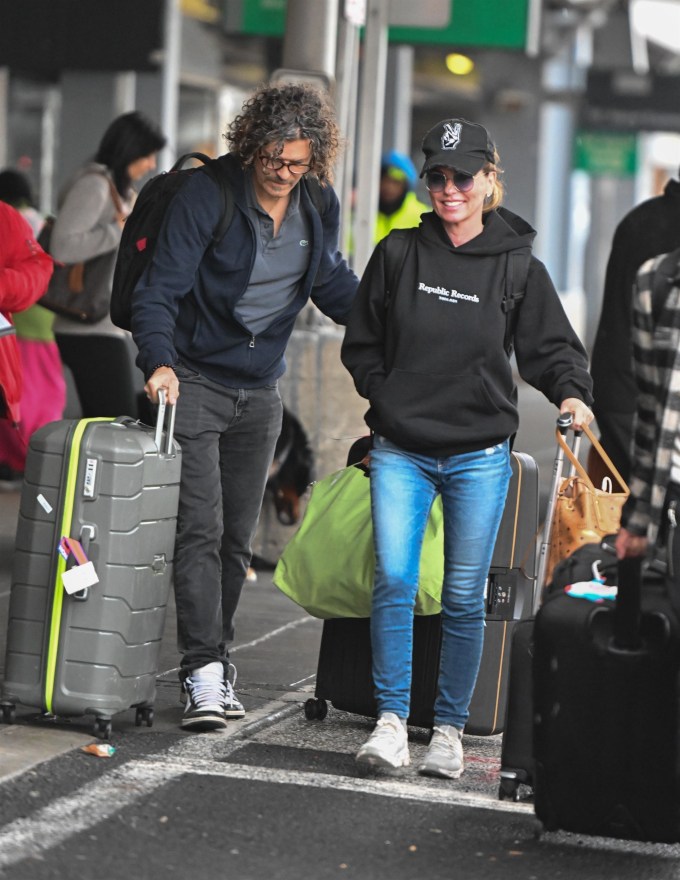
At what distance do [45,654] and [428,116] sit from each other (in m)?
21.4

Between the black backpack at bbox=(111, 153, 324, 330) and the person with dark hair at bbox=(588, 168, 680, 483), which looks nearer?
the black backpack at bbox=(111, 153, 324, 330)

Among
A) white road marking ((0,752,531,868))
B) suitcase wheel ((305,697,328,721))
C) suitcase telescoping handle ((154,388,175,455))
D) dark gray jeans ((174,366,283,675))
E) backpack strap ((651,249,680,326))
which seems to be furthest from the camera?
suitcase wheel ((305,697,328,721))

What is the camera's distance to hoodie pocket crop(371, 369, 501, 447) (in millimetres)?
5125

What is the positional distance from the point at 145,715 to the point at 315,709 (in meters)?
0.61

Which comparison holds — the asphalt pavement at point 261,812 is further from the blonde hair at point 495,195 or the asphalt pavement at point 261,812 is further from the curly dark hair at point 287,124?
the curly dark hair at point 287,124

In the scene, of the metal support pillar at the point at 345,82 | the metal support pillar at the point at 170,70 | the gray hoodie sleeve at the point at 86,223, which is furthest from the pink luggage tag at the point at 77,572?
the metal support pillar at the point at 170,70

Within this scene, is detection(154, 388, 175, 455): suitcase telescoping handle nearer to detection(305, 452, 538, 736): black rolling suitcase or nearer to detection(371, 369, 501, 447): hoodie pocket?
detection(371, 369, 501, 447): hoodie pocket

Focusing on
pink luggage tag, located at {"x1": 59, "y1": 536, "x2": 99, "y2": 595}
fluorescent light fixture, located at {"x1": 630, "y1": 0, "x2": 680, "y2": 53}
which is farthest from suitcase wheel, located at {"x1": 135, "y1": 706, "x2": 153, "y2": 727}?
fluorescent light fixture, located at {"x1": 630, "y1": 0, "x2": 680, "y2": 53}

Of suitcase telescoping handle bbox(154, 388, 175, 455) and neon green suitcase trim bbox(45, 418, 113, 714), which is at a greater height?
suitcase telescoping handle bbox(154, 388, 175, 455)

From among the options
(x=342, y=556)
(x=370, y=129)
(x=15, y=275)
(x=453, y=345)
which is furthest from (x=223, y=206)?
(x=370, y=129)

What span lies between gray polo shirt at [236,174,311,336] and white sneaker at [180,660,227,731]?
111cm

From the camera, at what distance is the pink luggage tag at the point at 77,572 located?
→ 17.1 ft

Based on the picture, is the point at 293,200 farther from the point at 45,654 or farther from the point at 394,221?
the point at 394,221

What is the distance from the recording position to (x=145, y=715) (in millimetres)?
5562
